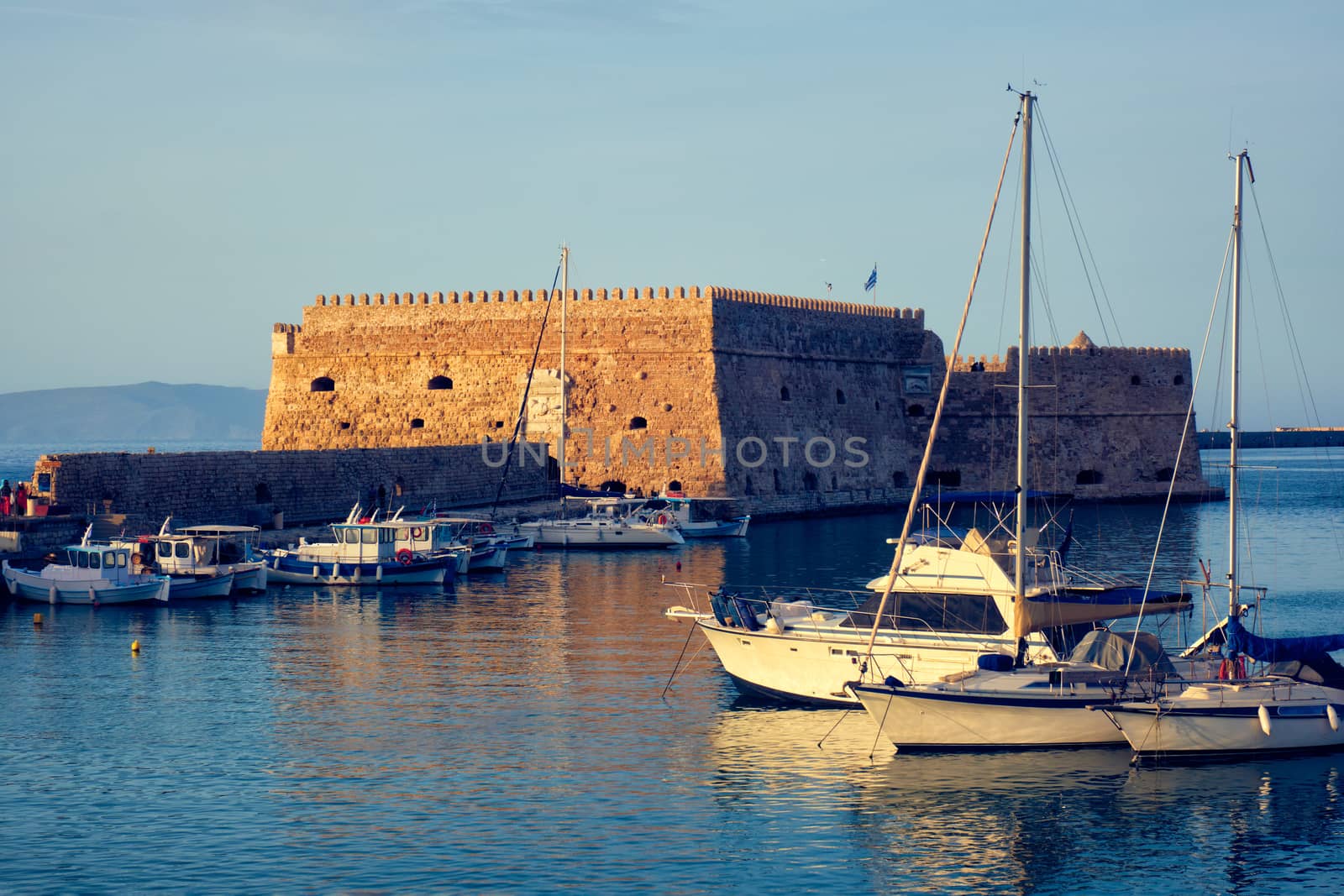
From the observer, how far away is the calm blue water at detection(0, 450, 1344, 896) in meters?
13.5

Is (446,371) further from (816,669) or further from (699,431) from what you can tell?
(816,669)

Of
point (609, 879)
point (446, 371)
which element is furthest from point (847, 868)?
point (446, 371)

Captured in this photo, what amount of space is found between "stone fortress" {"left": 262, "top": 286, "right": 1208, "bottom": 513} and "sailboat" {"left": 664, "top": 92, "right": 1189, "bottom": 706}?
2497 cm

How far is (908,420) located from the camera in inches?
2120

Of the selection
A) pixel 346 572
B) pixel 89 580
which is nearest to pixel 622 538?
pixel 346 572

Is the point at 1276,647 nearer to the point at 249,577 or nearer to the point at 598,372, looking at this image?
the point at 249,577

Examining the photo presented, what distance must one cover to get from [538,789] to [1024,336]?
7.86 m

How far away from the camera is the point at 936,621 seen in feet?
62.2

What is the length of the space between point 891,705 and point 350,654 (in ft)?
29.8

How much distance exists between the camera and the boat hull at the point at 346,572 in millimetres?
31297

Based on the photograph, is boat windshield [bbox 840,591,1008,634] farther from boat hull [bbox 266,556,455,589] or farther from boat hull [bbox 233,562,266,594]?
boat hull [bbox 233,562,266,594]

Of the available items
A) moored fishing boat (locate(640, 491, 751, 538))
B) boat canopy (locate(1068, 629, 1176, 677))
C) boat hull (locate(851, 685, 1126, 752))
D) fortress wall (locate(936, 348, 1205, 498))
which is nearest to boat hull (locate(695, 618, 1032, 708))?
boat hull (locate(851, 685, 1126, 752))

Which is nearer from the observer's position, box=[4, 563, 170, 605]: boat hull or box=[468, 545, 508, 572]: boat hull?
box=[4, 563, 170, 605]: boat hull

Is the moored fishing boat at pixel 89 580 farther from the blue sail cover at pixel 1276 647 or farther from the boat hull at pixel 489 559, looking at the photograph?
the blue sail cover at pixel 1276 647
